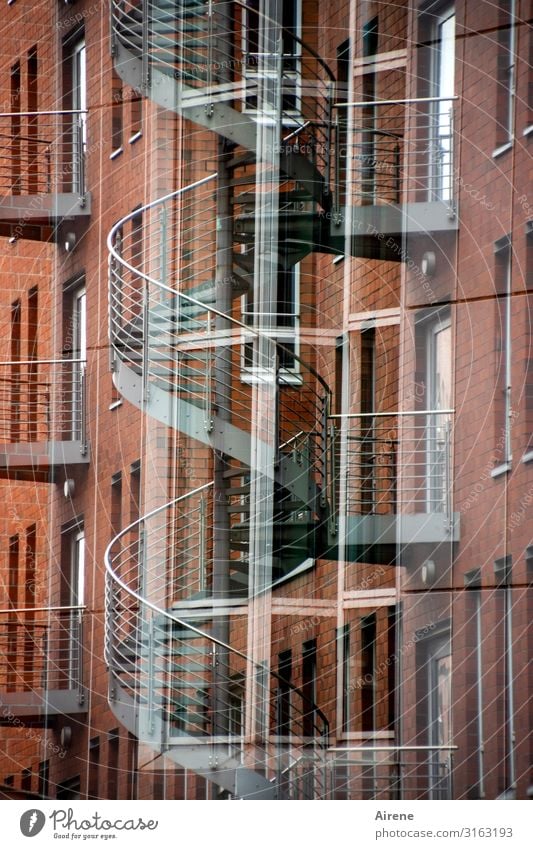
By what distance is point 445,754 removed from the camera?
6035 millimetres

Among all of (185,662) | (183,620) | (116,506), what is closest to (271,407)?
(116,506)

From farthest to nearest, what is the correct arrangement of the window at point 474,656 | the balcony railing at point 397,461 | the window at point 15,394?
the window at point 15,394, the balcony railing at point 397,461, the window at point 474,656

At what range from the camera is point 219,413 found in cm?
623

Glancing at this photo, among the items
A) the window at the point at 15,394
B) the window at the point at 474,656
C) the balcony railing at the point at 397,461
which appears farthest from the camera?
the window at the point at 15,394

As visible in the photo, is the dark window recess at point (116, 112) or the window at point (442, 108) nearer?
the window at point (442, 108)

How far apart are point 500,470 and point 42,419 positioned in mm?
1356

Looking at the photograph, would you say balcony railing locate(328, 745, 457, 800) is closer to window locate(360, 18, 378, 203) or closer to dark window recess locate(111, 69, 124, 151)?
window locate(360, 18, 378, 203)

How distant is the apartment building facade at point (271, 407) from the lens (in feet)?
20.0

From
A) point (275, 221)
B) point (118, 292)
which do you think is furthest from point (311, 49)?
point (118, 292)

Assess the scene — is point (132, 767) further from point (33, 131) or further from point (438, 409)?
point (33, 131)

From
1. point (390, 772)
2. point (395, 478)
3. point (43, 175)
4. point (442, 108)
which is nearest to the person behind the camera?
point (390, 772)

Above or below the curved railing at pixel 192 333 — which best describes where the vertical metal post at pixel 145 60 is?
above

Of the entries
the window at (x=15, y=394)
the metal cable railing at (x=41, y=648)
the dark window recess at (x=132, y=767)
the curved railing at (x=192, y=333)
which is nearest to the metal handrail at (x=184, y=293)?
the curved railing at (x=192, y=333)

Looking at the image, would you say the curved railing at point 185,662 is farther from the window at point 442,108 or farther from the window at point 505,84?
the window at point 505,84
